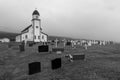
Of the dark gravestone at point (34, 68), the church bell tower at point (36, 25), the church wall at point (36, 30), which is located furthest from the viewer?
the church wall at point (36, 30)

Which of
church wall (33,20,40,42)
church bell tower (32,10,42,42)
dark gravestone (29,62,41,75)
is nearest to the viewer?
dark gravestone (29,62,41,75)

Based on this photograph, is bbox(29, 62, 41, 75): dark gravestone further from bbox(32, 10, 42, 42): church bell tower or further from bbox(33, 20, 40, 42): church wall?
bbox(33, 20, 40, 42): church wall

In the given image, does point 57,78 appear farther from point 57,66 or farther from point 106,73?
point 106,73

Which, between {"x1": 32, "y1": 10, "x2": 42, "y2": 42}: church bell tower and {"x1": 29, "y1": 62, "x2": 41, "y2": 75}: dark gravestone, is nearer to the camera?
{"x1": 29, "y1": 62, "x2": 41, "y2": 75}: dark gravestone

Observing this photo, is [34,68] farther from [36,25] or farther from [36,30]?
[36,25]

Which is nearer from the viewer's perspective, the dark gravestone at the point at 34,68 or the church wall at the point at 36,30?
the dark gravestone at the point at 34,68

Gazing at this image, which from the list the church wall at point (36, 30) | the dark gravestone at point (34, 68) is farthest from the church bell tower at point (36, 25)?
the dark gravestone at point (34, 68)

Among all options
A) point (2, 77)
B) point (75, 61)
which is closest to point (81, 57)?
point (75, 61)

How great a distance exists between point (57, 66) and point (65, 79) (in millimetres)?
2897

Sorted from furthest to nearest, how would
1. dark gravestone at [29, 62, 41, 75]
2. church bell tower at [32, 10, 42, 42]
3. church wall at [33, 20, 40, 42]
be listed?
1. church wall at [33, 20, 40, 42]
2. church bell tower at [32, 10, 42, 42]
3. dark gravestone at [29, 62, 41, 75]

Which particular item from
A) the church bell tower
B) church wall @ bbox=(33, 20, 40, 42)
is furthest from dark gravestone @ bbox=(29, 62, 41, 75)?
church wall @ bbox=(33, 20, 40, 42)

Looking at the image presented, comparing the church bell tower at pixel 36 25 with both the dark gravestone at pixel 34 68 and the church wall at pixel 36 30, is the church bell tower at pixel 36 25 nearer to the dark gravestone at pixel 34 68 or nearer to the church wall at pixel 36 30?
the church wall at pixel 36 30

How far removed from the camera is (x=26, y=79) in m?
10.2

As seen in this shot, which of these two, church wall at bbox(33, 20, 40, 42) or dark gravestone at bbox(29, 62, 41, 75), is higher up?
church wall at bbox(33, 20, 40, 42)
